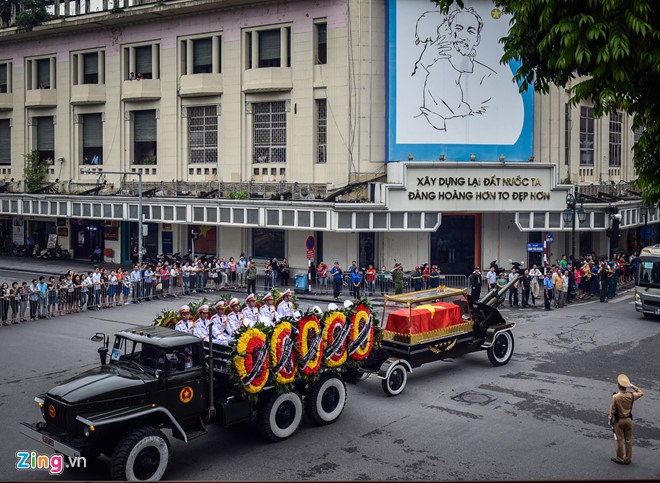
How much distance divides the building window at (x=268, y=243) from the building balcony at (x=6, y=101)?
67.3 feet

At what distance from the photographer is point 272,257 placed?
38094mm

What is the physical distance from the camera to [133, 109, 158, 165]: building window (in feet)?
137

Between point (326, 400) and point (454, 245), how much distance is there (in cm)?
2312

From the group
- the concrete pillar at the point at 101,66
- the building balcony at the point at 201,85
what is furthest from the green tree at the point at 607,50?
the concrete pillar at the point at 101,66

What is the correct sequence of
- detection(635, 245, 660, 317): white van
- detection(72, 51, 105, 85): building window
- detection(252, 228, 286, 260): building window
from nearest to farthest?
detection(635, 245, 660, 317): white van
detection(252, 228, 286, 260): building window
detection(72, 51, 105, 85): building window

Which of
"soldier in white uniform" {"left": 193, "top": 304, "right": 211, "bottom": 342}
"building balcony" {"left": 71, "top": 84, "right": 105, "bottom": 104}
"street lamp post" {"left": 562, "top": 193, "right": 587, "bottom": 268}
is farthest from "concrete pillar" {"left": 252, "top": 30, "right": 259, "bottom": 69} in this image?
"soldier in white uniform" {"left": 193, "top": 304, "right": 211, "bottom": 342}

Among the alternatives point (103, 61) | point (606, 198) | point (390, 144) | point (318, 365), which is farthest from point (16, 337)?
point (606, 198)

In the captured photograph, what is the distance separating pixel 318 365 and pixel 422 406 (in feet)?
9.86

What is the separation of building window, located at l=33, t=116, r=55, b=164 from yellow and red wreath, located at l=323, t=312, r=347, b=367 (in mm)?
36273

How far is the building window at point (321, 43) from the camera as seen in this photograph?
36.0 metres

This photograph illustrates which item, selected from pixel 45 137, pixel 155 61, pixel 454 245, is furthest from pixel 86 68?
pixel 454 245

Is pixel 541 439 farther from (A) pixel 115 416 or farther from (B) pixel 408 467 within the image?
(A) pixel 115 416

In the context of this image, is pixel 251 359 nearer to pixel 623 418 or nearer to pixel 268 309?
pixel 268 309

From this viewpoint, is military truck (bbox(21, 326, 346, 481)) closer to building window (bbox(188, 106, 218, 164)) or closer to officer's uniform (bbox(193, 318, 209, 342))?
officer's uniform (bbox(193, 318, 209, 342))
